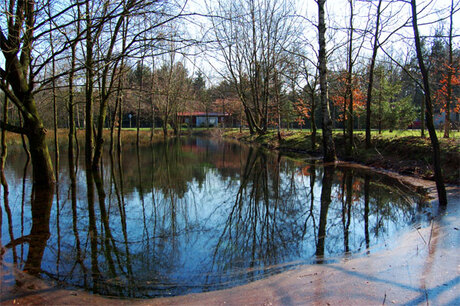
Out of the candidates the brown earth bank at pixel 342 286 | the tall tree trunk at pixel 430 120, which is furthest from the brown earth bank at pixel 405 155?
the brown earth bank at pixel 342 286

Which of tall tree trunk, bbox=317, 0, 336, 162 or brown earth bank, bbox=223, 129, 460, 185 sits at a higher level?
tall tree trunk, bbox=317, 0, 336, 162

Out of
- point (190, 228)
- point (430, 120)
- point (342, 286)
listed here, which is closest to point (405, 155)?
point (430, 120)

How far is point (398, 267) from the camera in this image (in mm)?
4102

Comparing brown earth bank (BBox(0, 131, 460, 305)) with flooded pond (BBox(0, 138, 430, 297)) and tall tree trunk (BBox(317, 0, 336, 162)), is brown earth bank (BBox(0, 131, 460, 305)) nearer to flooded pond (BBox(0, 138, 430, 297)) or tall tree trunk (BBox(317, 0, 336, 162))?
flooded pond (BBox(0, 138, 430, 297))

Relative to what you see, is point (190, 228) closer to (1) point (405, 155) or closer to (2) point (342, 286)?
(2) point (342, 286)

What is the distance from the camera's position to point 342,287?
3.64m

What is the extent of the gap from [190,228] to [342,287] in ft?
11.2

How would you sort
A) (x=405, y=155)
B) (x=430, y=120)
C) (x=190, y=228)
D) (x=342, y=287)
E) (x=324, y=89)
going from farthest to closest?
(x=324, y=89), (x=405, y=155), (x=430, y=120), (x=190, y=228), (x=342, y=287)

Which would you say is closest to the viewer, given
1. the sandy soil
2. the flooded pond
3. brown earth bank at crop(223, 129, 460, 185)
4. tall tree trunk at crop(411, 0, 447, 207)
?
the sandy soil

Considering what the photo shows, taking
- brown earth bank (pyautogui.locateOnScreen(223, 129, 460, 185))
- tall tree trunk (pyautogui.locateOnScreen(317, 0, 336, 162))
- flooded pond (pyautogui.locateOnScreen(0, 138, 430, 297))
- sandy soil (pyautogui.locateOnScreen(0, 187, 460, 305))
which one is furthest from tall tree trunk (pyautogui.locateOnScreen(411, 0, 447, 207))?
tall tree trunk (pyautogui.locateOnScreen(317, 0, 336, 162))

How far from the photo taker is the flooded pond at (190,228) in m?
4.39

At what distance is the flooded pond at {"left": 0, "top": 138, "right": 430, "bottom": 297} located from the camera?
4.39 meters

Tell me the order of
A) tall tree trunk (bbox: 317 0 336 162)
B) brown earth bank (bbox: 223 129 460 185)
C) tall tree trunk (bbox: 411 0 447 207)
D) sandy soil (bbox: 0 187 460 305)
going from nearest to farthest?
sandy soil (bbox: 0 187 460 305)
tall tree trunk (bbox: 411 0 447 207)
brown earth bank (bbox: 223 129 460 185)
tall tree trunk (bbox: 317 0 336 162)

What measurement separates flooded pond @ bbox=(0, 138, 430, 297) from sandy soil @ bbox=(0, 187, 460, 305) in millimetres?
264
